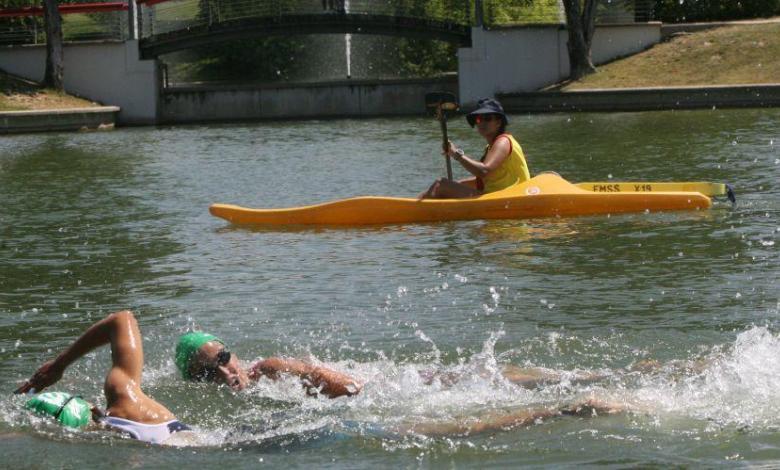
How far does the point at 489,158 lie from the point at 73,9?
27268 mm

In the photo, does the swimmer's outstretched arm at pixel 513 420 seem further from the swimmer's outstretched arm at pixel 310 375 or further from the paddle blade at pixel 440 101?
the paddle blade at pixel 440 101

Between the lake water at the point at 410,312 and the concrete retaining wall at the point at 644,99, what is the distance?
33.0 feet

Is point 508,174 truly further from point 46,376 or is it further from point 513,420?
point 46,376

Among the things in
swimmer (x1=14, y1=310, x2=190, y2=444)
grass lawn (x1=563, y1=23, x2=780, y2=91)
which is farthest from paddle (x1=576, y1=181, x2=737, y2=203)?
grass lawn (x1=563, y1=23, x2=780, y2=91)

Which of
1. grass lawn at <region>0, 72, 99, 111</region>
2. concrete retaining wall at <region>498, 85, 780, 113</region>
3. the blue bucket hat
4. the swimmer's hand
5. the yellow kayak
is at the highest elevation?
grass lawn at <region>0, 72, 99, 111</region>

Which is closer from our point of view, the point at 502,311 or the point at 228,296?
the point at 502,311

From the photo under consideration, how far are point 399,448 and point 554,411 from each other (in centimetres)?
91

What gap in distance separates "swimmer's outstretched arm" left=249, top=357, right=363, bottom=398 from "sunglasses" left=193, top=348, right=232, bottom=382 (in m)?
0.45

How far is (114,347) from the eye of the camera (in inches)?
306

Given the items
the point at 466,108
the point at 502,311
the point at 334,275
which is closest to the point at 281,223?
the point at 334,275

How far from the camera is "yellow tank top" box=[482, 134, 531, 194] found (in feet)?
50.8

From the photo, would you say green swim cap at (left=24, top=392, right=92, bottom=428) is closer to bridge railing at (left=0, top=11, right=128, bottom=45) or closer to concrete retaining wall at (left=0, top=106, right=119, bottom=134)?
concrete retaining wall at (left=0, top=106, right=119, bottom=134)

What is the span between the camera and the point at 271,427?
8.08 m

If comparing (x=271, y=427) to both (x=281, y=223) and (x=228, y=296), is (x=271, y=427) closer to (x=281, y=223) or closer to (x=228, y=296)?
(x=228, y=296)
